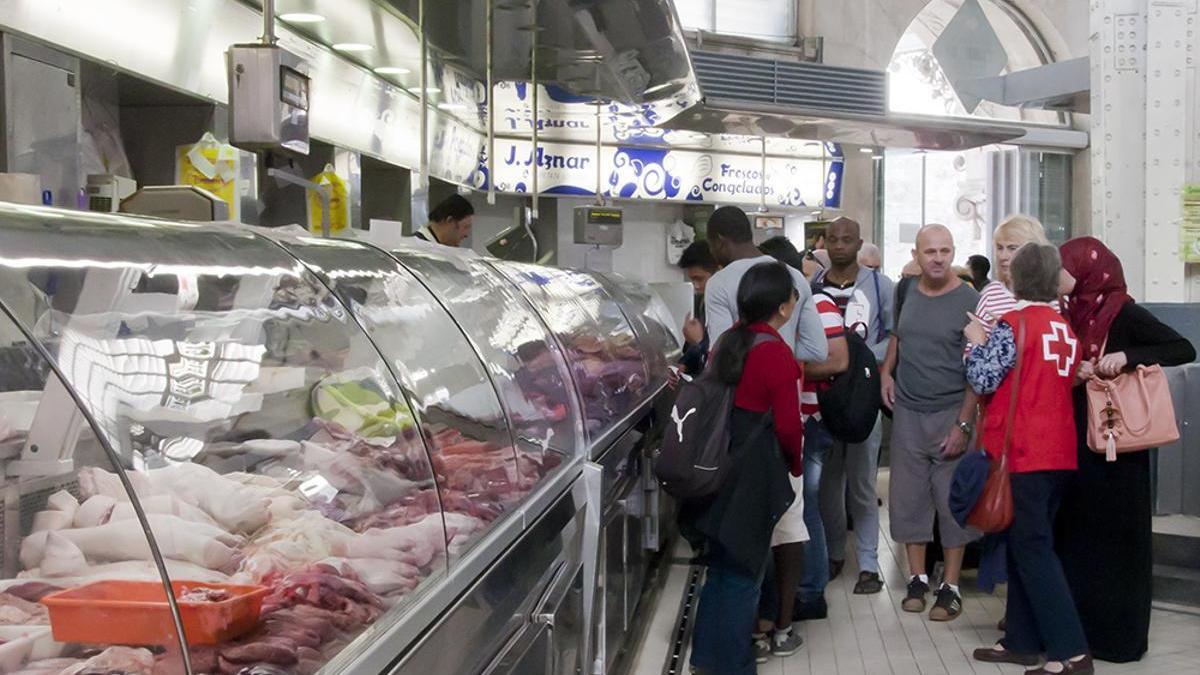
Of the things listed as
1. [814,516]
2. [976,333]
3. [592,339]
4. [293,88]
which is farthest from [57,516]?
[814,516]

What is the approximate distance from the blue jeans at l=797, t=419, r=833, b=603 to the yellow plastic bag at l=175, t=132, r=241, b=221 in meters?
2.67

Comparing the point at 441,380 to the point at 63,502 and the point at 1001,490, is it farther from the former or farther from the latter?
the point at 1001,490

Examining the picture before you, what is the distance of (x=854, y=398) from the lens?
17.3 ft

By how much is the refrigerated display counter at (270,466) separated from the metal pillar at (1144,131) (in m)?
4.91

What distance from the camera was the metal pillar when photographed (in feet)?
23.1

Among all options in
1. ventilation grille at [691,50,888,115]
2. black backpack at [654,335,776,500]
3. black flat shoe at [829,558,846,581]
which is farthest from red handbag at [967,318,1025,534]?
ventilation grille at [691,50,888,115]

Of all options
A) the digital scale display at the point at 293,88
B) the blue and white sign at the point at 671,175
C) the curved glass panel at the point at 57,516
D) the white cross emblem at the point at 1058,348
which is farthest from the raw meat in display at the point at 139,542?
the blue and white sign at the point at 671,175

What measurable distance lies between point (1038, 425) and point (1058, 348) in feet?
0.91

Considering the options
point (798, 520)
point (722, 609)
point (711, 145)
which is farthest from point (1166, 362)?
point (711, 145)

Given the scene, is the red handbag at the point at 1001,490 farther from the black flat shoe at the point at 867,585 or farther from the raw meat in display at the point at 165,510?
the raw meat in display at the point at 165,510

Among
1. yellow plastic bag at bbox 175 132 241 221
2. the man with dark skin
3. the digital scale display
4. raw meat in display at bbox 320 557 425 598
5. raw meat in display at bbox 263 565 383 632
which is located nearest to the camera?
raw meat in display at bbox 263 565 383 632

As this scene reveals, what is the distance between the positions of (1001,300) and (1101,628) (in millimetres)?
1311

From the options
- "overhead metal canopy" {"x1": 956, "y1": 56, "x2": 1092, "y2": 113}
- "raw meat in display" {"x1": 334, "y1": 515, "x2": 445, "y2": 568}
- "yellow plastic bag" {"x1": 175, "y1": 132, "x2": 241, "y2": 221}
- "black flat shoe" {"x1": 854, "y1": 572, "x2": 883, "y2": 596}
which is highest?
"overhead metal canopy" {"x1": 956, "y1": 56, "x2": 1092, "y2": 113}

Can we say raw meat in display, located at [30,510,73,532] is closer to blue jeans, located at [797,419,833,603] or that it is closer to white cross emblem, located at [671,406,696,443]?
white cross emblem, located at [671,406,696,443]
